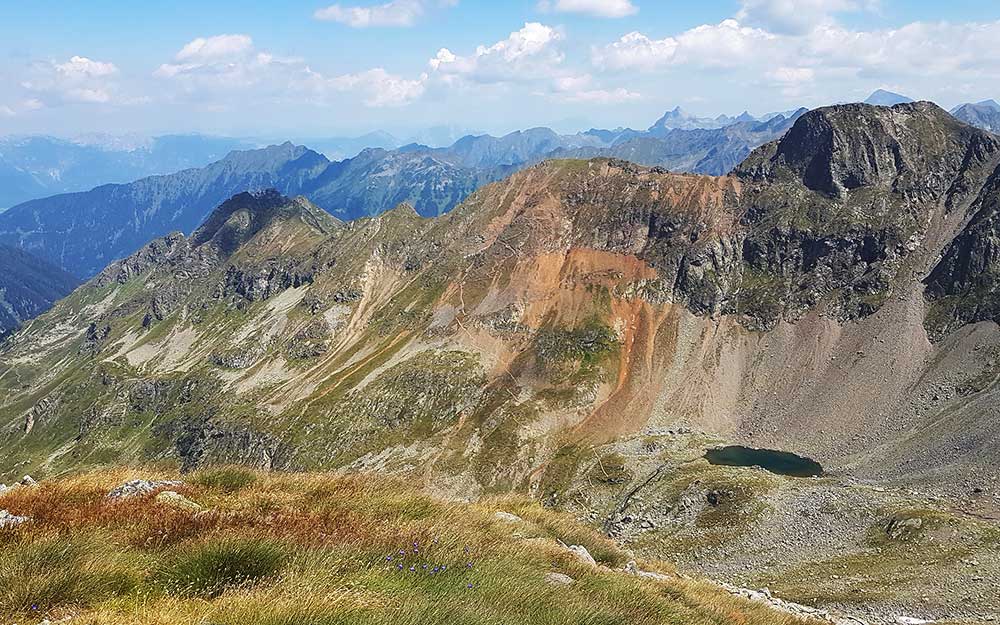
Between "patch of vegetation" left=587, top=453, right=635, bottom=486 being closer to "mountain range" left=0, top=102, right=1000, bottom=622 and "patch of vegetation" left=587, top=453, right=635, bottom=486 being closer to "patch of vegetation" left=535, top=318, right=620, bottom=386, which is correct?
"mountain range" left=0, top=102, right=1000, bottom=622

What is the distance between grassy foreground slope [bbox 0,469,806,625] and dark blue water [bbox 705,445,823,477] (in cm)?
10956

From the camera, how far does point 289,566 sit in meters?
8.82

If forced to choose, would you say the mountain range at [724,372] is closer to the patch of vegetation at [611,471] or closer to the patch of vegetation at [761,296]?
the patch of vegetation at [611,471]

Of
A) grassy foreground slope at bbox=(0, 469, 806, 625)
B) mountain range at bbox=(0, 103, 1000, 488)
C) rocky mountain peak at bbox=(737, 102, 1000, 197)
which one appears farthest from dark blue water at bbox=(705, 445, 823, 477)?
grassy foreground slope at bbox=(0, 469, 806, 625)

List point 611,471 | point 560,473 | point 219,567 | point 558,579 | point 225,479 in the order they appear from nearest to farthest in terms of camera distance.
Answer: point 219,567 < point 558,579 < point 225,479 < point 611,471 < point 560,473

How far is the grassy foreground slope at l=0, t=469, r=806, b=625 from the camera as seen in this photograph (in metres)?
7.49

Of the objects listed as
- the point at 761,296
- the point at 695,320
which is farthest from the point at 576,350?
the point at 761,296

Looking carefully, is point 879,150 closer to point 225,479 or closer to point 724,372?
point 724,372

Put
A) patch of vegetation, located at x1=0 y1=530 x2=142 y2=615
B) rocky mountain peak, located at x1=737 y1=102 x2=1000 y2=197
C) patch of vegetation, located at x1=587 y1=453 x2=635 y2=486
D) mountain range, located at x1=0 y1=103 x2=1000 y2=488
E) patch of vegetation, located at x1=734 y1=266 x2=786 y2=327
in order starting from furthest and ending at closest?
rocky mountain peak, located at x1=737 y1=102 x2=1000 y2=197 → patch of vegetation, located at x1=734 y1=266 x2=786 y2=327 → mountain range, located at x1=0 y1=103 x2=1000 y2=488 → patch of vegetation, located at x1=587 y1=453 x2=635 y2=486 → patch of vegetation, located at x1=0 y1=530 x2=142 y2=615

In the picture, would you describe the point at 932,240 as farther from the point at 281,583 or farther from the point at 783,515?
the point at 281,583

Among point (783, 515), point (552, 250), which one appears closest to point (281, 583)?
point (783, 515)

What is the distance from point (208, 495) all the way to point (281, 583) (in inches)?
276

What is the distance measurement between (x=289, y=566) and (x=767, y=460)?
415 feet

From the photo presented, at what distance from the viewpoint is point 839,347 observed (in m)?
144
